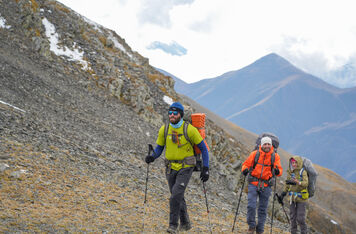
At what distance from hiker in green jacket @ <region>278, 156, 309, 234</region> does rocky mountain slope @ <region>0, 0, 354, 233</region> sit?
7.60ft

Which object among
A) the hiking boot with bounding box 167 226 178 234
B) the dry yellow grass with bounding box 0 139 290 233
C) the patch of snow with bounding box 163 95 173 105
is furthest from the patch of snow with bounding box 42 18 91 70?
the hiking boot with bounding box 167 226 178 234

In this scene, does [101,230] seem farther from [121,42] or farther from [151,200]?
[121,42]

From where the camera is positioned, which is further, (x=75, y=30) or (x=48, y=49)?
(x=75, y=30)

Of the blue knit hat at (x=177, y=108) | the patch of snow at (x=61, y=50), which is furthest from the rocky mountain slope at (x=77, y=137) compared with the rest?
the blue knit hat at (x=177, y=108)

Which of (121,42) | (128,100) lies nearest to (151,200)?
(128,100)

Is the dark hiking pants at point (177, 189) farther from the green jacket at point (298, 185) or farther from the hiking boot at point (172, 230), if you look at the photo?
the green jacket at point (298, 185)

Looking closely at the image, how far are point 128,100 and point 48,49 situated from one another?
10.9 metres

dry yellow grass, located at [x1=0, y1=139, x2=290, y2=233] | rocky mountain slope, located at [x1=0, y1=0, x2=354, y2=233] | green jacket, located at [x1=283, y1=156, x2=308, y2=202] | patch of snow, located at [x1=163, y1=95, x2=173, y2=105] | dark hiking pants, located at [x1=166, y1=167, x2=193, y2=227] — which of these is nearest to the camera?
dry yellow grass, located at [x1=0, y1=139, x2=290, y2=233]

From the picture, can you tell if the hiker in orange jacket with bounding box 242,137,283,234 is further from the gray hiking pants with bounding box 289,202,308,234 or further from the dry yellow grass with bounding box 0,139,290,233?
the gray hiking pants with bounding box 289,202,308,234

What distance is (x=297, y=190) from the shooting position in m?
10.3

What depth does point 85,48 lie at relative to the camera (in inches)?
1510

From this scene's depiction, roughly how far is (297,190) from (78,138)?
11664mm

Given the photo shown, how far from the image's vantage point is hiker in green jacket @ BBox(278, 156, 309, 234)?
10.1 m

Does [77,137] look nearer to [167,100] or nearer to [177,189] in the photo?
[177,189]
